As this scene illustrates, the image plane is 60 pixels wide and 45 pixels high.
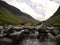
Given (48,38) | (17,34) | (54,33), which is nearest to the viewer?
(17,34)

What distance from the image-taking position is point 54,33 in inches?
2031

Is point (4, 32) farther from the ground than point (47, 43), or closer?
farther from the ground

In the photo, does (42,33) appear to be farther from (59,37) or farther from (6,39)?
(6,39)

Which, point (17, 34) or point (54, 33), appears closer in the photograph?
point (17, 34)

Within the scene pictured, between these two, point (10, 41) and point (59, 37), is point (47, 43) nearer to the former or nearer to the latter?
point (59, 37)

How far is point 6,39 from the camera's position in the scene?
42094 millimetres

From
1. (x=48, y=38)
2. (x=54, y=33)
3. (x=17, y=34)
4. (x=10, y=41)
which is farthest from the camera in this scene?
(x=54, y=33)

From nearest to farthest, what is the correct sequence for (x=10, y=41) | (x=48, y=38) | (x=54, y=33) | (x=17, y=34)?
(x=10, y=41)
(x=17, y=34)
(x=48, y=38)
(x=54, y=33)

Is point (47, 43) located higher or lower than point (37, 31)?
lower

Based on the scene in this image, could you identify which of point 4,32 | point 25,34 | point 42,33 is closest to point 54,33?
point 42,33

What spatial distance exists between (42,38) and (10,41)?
30.6 feet

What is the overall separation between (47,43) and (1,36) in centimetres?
1021

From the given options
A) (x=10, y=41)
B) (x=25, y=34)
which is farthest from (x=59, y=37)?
(x=10, y=41)

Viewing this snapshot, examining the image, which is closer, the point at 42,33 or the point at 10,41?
the point at 10,41
